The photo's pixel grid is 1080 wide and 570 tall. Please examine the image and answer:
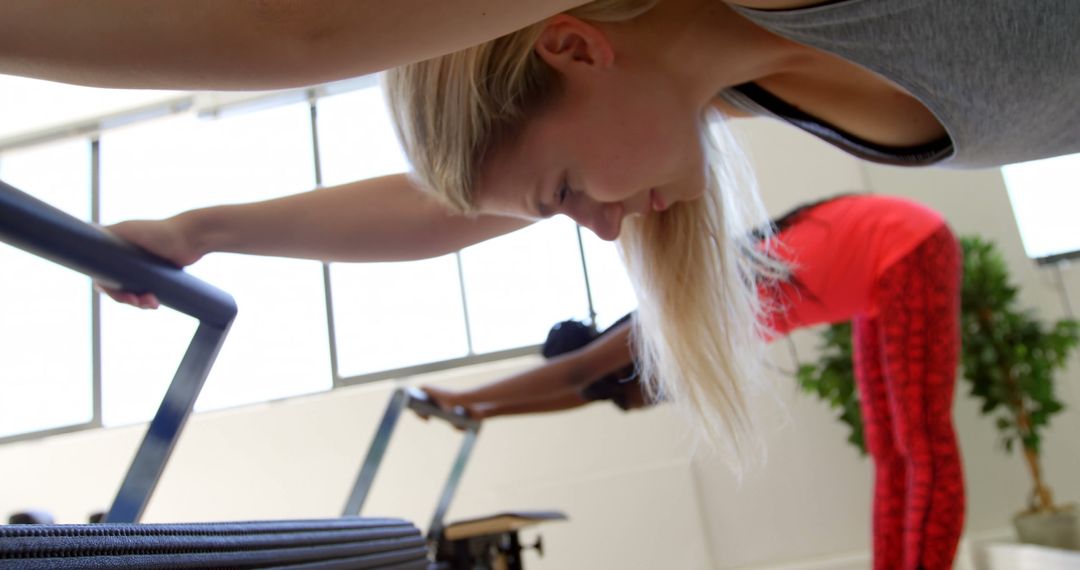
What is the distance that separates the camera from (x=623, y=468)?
12.4ft

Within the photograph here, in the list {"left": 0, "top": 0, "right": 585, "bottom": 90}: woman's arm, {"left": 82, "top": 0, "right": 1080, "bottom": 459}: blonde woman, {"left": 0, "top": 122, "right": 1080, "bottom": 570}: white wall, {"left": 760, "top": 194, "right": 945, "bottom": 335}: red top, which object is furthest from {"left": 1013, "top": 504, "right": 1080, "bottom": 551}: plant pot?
{"left": 0, "top": 0, "right": 585, "bottom": 90}: woman's arm

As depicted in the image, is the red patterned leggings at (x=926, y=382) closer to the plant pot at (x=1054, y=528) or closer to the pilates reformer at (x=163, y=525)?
the plant pot at (x=1054, y=528)

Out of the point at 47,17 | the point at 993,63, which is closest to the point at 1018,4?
the point at 993,63

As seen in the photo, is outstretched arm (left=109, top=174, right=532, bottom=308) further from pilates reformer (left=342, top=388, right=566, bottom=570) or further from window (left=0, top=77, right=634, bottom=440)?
window (left=0, top=77, right=634, bottom=440)

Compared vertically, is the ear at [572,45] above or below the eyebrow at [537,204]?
above

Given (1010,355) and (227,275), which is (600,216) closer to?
(1010,355)

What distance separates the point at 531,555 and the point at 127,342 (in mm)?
2647

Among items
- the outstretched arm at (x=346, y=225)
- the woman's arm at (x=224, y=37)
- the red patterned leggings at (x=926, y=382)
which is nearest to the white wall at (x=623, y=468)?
the red patterned leggings at (x=926, y=382)

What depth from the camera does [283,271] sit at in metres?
4.79

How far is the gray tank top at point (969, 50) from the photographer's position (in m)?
0.69

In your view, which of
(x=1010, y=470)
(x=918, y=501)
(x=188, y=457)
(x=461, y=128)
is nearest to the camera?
(x=461, y=128)

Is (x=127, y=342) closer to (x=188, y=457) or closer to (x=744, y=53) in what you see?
(x=188, y=457)

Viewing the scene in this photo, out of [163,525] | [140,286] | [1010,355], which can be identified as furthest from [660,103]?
[1010,355]

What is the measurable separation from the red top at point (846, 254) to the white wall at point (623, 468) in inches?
55.1
